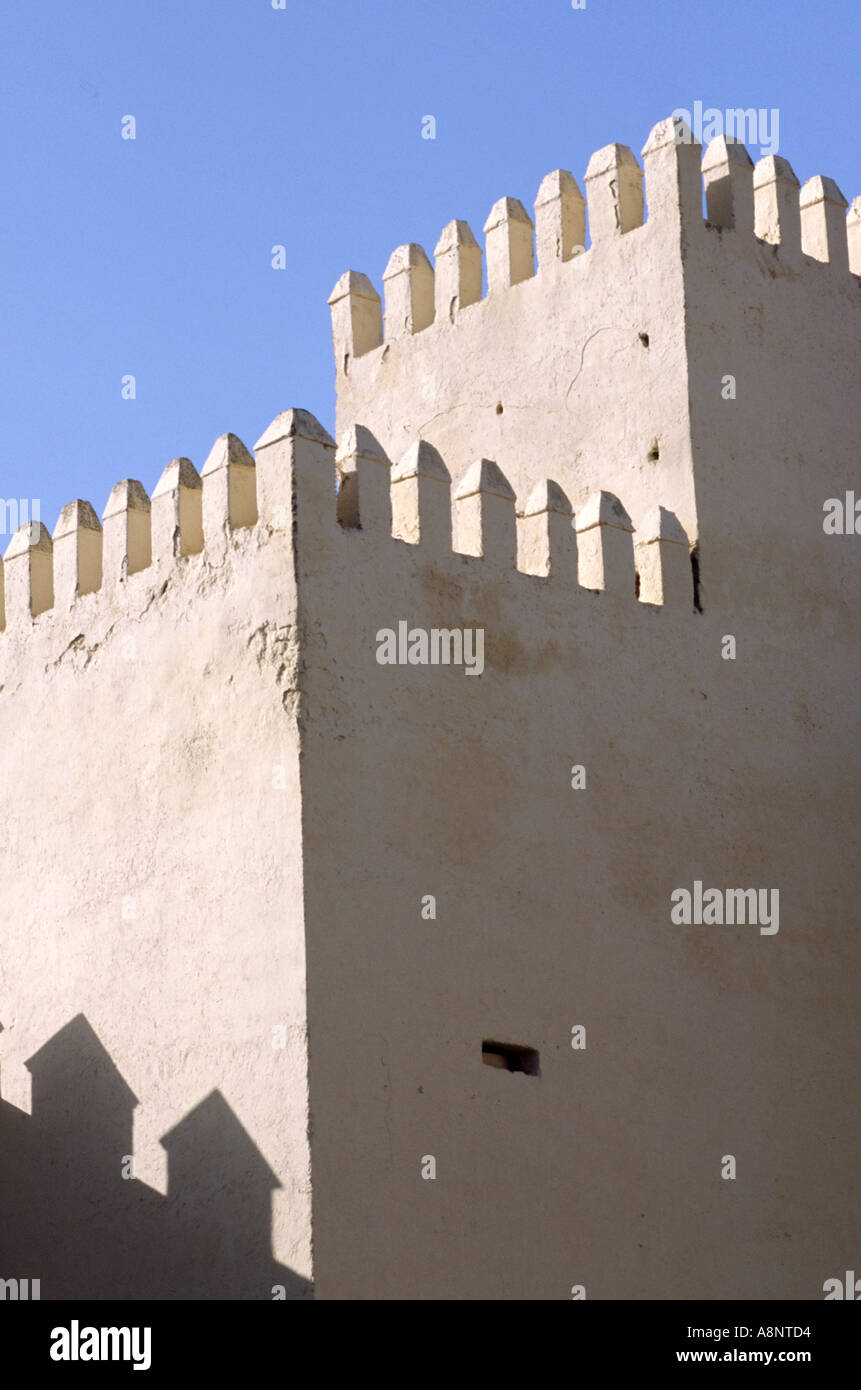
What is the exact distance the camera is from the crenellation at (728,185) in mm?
11617

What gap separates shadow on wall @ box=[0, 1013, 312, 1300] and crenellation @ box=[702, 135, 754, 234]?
6263mm

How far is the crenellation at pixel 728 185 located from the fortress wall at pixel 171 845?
12.8 ft

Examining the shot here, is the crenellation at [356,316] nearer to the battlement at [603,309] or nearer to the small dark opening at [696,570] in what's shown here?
the battlement at [603,309]

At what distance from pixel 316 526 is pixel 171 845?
1810 millimetres

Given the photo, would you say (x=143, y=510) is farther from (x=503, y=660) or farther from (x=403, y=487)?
(x=503, y=660)

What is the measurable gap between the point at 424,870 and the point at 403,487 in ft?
6.71

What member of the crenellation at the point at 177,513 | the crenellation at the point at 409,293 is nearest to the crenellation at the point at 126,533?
the crenellation at the point at 177,513

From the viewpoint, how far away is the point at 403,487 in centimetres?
970

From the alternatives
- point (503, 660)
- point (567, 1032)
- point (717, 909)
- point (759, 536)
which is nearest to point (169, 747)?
point (503, 660)

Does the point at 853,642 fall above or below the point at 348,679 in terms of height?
above

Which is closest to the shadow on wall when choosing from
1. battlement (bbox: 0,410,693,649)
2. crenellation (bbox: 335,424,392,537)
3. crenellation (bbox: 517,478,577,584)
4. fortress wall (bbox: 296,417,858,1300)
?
fortress wall (bbox: 296,417,858,1300)
